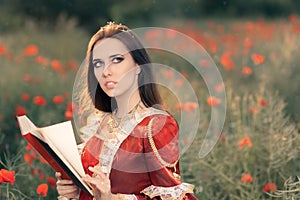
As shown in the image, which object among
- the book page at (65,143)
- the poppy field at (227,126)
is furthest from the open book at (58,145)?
the poppy field at (227,126)

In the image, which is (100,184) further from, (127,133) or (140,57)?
(140,57)

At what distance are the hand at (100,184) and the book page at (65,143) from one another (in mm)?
39

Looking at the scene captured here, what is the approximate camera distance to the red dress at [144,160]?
333 centimetres

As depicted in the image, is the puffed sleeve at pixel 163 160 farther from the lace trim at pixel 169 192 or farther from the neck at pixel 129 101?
the neck at pixel 129 101

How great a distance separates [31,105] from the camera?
7160 millimetres

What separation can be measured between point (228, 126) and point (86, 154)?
2.72m

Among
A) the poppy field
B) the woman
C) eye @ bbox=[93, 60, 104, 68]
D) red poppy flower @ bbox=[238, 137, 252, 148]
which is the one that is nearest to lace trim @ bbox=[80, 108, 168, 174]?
the woman

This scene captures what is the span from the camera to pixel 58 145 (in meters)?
3.23

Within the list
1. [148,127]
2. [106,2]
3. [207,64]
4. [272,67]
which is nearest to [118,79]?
[148,127]

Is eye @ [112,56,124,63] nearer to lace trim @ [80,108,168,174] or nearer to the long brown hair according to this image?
the long brown hair

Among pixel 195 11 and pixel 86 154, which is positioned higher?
pixel 195 11

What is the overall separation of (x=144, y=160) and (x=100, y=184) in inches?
7.6

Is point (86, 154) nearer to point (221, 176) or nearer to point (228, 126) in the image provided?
point (221, 176)

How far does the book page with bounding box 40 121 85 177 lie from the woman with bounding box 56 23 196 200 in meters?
0.05
